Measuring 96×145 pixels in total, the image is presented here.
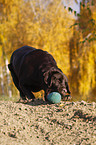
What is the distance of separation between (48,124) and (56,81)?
1.13 m

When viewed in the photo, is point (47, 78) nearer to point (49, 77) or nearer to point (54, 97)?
point (49, 77)

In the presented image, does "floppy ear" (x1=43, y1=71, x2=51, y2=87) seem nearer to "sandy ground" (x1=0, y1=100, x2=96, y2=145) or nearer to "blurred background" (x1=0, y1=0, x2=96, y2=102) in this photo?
"sandy ground" (x1=0, y1=100, x2=96, y2=145)

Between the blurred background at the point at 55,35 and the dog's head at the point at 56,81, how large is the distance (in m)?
8.95

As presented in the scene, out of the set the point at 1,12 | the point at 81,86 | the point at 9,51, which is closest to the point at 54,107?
the point at 81,86

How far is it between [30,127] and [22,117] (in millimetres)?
325

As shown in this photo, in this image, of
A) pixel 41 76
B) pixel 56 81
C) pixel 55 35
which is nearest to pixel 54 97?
pixel 56 81

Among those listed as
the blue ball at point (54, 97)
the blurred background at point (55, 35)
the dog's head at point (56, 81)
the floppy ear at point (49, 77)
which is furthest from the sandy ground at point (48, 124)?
the blurred background at point (55, 35)

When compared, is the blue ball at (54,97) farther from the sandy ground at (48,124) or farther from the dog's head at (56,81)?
the dog's head at (56,81)

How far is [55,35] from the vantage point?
13750mm

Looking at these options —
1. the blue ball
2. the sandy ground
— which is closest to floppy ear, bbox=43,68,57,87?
the blue ball

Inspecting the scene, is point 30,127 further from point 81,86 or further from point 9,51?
point 9,51

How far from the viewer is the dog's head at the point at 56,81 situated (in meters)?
4.03

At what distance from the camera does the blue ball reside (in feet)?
12.3

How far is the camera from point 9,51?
A: 14375mm
